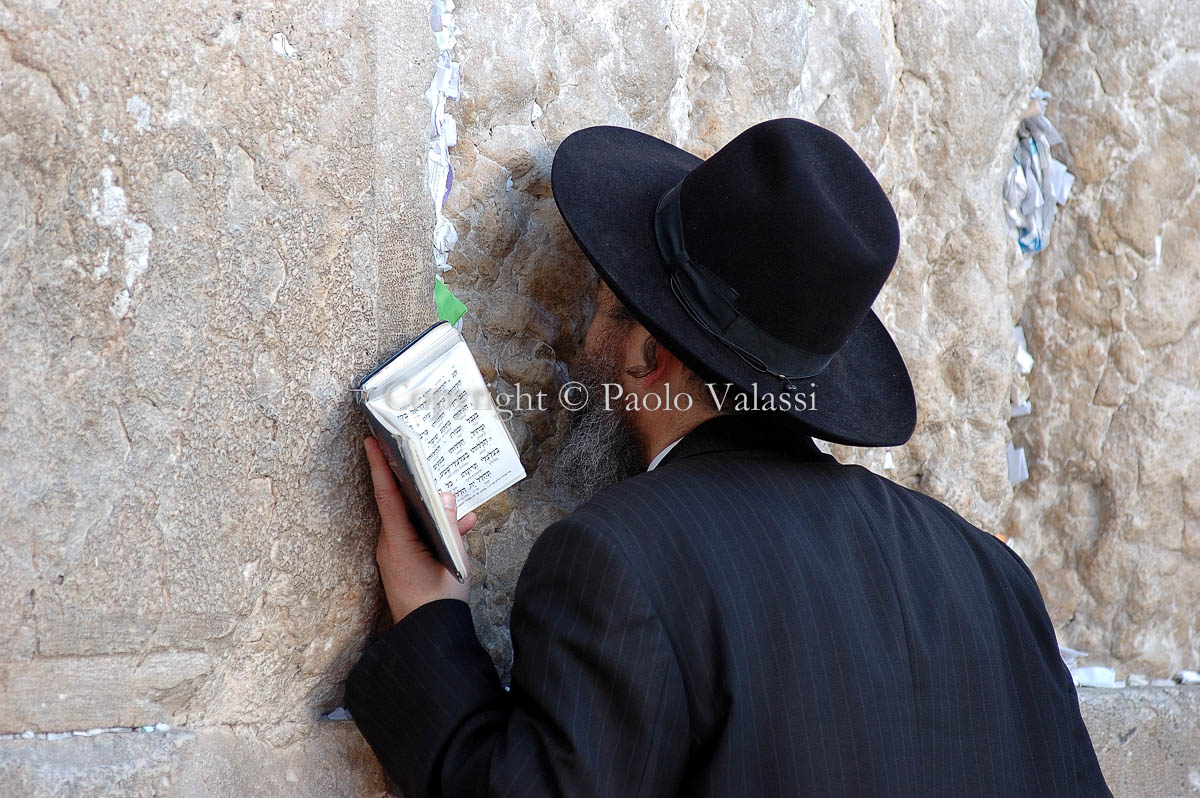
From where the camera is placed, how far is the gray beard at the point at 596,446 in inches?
67.5

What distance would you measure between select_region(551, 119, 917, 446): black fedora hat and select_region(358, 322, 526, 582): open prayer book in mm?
263

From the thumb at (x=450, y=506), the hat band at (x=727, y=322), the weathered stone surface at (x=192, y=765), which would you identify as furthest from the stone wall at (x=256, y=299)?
the hat band at (x=727, y=322)

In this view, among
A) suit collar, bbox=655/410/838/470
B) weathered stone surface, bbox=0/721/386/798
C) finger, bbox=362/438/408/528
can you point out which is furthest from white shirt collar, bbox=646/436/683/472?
weathered stone surface, bbox=0/721/386/798

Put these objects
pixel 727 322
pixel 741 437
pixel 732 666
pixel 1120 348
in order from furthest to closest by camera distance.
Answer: pixel 1120 348
pixel 741 437
pixel 727 322
pixel 732 666

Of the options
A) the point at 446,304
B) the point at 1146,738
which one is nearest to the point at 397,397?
the point at 446,304

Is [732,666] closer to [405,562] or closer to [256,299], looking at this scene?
[405,562]

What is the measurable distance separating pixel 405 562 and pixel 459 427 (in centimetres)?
21

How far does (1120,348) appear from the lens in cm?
241

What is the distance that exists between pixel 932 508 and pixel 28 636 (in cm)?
133

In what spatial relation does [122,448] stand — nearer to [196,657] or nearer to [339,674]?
[196,657]

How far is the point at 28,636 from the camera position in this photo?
4.33 feet

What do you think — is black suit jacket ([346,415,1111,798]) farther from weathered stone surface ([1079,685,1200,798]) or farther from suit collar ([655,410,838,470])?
weathered stone surface ([1079,685,1200,798])

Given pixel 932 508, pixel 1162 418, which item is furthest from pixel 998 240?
pixel 932 508

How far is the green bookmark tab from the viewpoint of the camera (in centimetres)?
162
